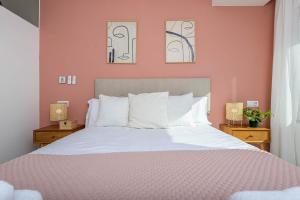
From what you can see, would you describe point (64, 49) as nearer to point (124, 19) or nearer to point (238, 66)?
point (124, 19)

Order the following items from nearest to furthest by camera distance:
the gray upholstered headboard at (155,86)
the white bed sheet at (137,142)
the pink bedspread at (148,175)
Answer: the pink bedspread at (148,175), the white bed sheet at (137,142), the gray upholstered headboard at (155,86)

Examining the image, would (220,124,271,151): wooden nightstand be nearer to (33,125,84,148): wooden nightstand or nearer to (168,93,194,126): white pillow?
(168,93,194,126): white pillow

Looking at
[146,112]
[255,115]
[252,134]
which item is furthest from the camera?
[255,115]

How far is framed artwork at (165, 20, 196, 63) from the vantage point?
11.5ft

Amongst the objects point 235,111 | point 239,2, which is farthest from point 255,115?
point 239,2

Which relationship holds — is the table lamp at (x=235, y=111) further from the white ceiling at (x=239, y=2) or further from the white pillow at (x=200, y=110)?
the white ceiling at (x=239, y=2)

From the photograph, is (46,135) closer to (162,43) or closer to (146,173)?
(162,43)

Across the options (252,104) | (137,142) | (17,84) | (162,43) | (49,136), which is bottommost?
(49,136)

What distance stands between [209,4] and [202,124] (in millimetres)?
1667

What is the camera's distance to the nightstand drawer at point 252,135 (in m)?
3.14

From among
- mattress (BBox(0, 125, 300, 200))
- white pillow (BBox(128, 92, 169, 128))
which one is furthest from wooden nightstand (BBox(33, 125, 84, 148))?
mattress (BBox(0, 125, 300, 200))

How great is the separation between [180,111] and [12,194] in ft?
7.81

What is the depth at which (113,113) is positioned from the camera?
2.98 metres

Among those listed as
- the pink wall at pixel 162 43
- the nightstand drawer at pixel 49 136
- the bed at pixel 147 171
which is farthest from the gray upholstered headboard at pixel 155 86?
the bed at pixel 147 171
